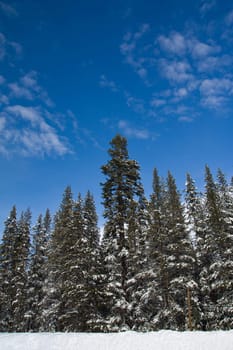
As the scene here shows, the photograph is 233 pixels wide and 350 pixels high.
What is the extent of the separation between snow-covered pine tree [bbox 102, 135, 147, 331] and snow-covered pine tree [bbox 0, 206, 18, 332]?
15.1m

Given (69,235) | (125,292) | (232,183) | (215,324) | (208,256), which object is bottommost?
(215,324)

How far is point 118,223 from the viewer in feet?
57.2

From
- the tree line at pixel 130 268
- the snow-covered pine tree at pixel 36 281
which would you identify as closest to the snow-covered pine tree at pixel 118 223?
the tree line at pixel 130 268

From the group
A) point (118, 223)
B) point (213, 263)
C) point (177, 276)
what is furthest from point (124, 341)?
point (213, 263)

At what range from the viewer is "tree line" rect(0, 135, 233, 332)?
17656mm

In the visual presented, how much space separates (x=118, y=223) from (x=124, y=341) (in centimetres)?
996

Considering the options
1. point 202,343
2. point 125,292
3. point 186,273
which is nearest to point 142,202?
point 125,292

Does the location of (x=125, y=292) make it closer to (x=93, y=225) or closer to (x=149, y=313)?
(x=149, y=313)

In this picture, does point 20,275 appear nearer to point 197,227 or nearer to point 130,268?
point 130,268

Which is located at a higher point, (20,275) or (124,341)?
(20,275)

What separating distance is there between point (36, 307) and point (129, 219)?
1955 centimetres

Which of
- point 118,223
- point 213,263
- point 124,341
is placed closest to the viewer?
point 124,341

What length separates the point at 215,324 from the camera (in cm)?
2033

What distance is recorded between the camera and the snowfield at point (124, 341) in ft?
23.4
